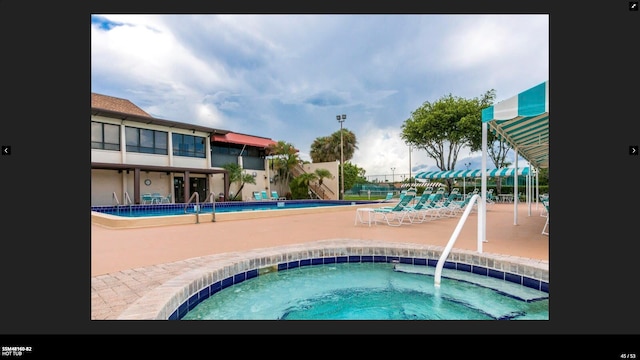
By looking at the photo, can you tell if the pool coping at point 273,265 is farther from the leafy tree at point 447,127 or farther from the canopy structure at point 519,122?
the leafy tree at point 447,127

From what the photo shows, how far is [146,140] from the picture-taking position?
17891 millimetres

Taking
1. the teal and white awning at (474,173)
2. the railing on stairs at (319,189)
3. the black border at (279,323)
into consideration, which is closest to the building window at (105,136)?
the railing on stairs at (319,189)

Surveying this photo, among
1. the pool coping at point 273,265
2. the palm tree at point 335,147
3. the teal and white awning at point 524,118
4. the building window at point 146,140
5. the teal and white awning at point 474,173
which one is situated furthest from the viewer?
the palm tree at point 335,147

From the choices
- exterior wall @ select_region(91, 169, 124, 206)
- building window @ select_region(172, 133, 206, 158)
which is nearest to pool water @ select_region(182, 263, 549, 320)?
exterior wall @ select_region(91, 169, 124, 206)

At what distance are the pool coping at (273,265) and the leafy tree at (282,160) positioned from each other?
63.4 feet

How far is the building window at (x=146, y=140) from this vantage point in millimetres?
17141

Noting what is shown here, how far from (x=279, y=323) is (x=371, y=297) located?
7.97ft

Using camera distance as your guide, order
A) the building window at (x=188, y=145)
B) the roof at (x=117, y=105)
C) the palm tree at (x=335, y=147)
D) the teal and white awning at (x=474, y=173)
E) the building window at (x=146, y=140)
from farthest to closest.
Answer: the palm tree at (x=335, y=147) < the building window at (x=188, y=145) < the roof at (x=117, y=105) < the building window at (x=146, y=140) < the teal and white awning at (x=474, y=173)

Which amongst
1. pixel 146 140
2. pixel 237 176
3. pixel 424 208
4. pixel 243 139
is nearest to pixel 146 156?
pixel 146 140

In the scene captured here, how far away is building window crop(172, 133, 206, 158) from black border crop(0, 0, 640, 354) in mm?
19833
